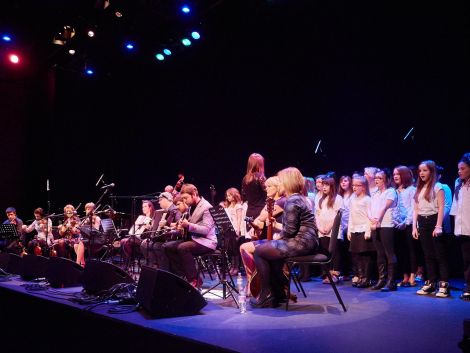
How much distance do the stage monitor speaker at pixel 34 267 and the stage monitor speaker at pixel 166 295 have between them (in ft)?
Result: 11.2

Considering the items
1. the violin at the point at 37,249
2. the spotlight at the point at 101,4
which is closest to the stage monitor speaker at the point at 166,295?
the violin at the point at 37,249

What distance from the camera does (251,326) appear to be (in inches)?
161

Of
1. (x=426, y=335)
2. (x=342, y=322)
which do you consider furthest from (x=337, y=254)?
(x=426, y=335)

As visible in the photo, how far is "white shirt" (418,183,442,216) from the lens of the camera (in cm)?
599

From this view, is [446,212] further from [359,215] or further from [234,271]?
[234,271]

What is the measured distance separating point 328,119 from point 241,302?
5124 millimetres

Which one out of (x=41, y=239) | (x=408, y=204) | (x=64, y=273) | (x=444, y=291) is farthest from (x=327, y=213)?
(x=41, y=239)

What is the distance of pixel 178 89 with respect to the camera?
11.8 meters

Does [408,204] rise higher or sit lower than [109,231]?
higher

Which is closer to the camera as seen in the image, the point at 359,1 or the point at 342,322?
the point at 342,322

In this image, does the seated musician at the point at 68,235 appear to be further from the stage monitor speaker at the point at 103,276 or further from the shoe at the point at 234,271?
the stage monitor speaker at the point at 103,276

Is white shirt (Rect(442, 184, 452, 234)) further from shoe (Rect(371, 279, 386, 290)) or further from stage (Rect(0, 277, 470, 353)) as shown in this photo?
shoe (Rect(371, 279, 386, 290))

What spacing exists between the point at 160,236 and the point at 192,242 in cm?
126

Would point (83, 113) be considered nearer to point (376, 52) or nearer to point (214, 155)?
point (214, 155)
